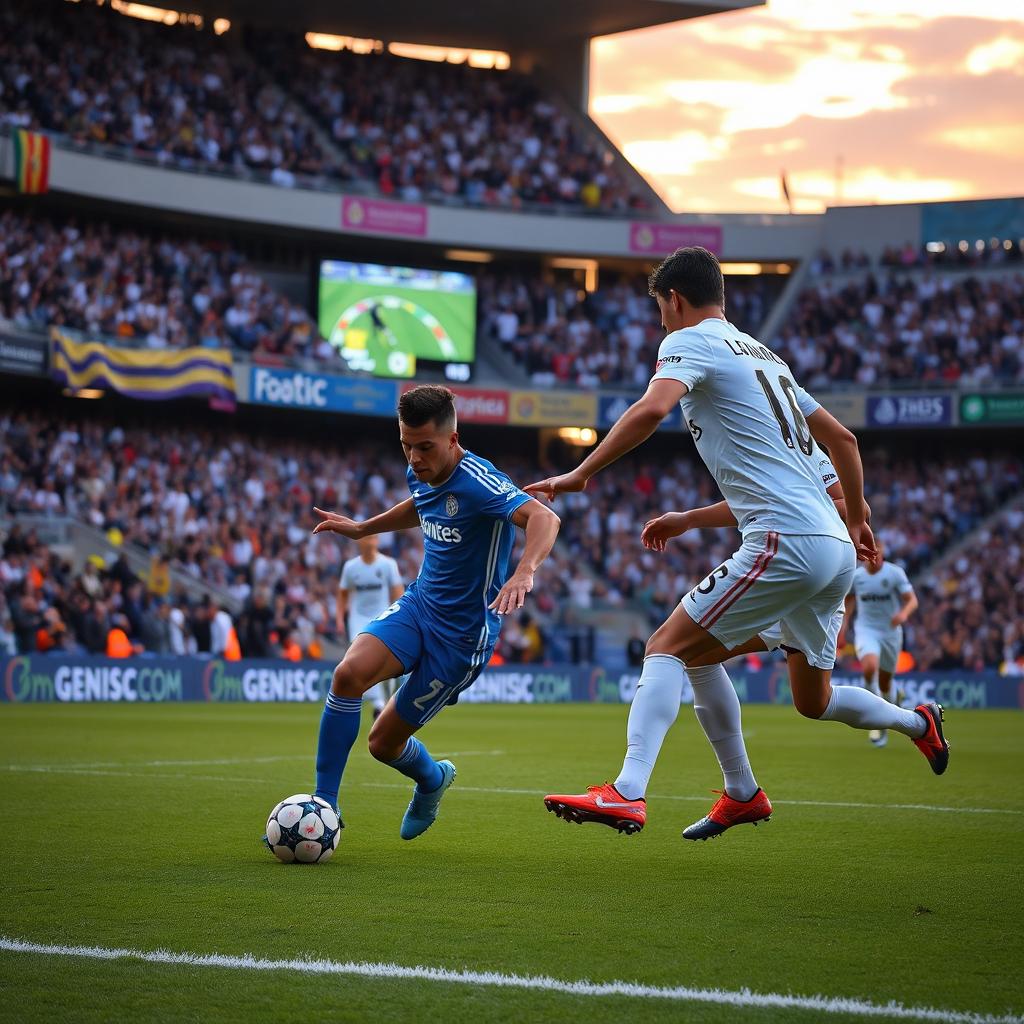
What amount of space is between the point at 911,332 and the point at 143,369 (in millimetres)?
21057

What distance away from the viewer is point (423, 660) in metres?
7.48

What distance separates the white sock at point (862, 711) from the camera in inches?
288

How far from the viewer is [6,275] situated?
30.9 m

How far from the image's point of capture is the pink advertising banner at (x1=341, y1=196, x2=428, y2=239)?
1521 inches

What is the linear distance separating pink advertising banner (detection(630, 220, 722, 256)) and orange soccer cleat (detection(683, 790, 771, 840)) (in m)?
36.1

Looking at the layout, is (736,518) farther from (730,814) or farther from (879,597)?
(879,597)

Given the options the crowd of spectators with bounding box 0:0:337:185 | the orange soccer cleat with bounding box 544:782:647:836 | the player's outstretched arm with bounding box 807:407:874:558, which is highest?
the crowd of spectators with bounding box 0:0:337:185

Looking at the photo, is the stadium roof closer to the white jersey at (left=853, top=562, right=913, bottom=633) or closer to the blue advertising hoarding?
the blue advertising hoarding

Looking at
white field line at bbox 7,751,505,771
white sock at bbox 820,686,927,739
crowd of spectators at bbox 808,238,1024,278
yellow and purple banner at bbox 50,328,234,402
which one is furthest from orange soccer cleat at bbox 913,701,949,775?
crowd of spectators at bbox 808,238,1024,278

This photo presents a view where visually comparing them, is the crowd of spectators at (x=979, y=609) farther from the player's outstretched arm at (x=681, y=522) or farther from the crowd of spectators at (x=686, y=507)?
the player's outstretched arm at (x=681, y=522)

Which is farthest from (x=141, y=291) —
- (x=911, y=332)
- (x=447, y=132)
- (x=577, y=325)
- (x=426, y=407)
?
(x=426, y=407)

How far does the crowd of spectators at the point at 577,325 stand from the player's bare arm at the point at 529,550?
33.5 metres

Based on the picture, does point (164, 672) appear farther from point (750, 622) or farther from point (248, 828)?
point (750, 622)

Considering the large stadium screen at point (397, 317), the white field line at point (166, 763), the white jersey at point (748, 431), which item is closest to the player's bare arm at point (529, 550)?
the white jersey at point (748, 431)
